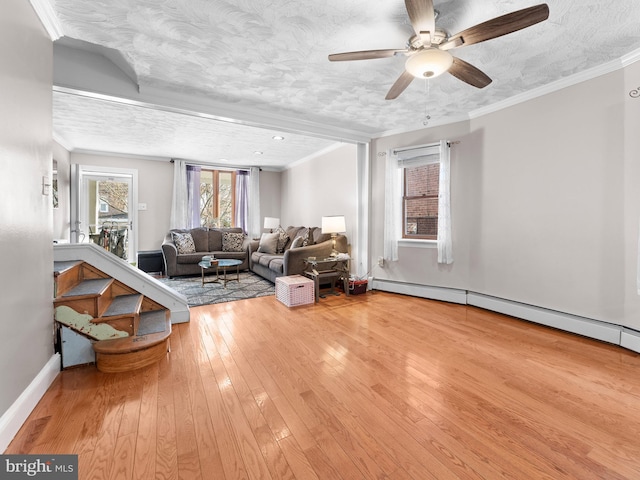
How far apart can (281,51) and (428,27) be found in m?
1.18

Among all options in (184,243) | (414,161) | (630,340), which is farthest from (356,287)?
(184,243)

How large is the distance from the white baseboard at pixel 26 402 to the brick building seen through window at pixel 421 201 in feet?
13.6

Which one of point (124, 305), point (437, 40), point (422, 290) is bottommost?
point (422, 290)

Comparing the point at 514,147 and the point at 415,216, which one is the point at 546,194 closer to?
the point at 514,147

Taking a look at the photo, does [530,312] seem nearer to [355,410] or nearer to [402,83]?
[355,410]

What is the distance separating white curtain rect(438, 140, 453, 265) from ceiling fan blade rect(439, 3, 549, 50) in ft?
7.00

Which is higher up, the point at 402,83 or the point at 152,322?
the point at 402,83

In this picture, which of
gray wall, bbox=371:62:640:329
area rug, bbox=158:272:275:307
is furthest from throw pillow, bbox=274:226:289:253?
gray wall, bbox=371:62:640:329

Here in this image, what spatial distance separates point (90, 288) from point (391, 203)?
3631 millimetres

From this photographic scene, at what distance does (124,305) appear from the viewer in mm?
2537

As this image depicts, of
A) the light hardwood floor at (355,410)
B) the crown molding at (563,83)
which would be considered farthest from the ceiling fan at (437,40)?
the light hardwood floor at (355,410)

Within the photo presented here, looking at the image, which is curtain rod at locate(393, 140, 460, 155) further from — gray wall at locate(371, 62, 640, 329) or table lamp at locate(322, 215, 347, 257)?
table lamp at locate(322, 215, 347, 257)

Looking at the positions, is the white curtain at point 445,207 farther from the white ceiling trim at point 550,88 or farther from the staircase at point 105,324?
the staircase at point 105,324

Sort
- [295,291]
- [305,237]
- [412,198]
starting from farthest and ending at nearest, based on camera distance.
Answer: [305,237] → [412,198] → [295,291]
